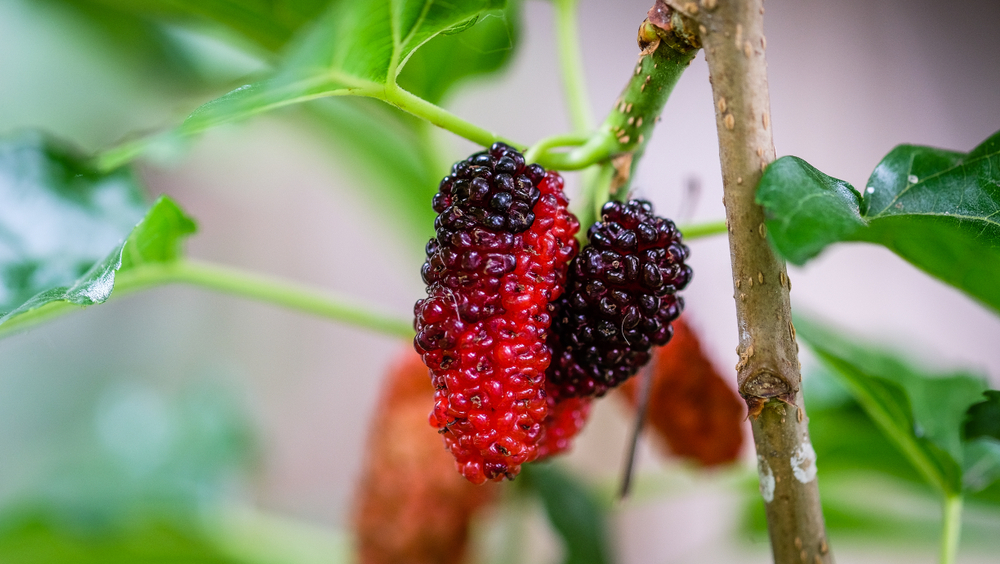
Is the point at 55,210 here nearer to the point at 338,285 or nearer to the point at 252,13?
the point at 252,13

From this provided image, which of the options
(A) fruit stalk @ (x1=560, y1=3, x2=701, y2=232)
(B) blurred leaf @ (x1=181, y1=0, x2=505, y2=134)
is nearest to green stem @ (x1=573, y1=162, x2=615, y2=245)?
(A) fruit stalk @ (x1=560, y1=3, x2=701, y2=232)

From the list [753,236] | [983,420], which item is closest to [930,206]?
[753,236]

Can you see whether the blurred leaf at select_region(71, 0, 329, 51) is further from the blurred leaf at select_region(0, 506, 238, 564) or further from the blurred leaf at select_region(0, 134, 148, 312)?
the blurred leaf at select_region(0, 506, 238, 564)

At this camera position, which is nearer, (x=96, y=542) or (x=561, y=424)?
(x=561, y=424)

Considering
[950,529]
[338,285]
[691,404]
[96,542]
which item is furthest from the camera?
[338,285]

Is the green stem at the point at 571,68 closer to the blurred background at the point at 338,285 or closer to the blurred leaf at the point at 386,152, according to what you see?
the blurred leaf at the point at 386,152

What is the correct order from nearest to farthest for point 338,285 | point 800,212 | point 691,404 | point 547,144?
1. point 800,212
2. point 547,144
3. point 691,404
4. point 338,285
